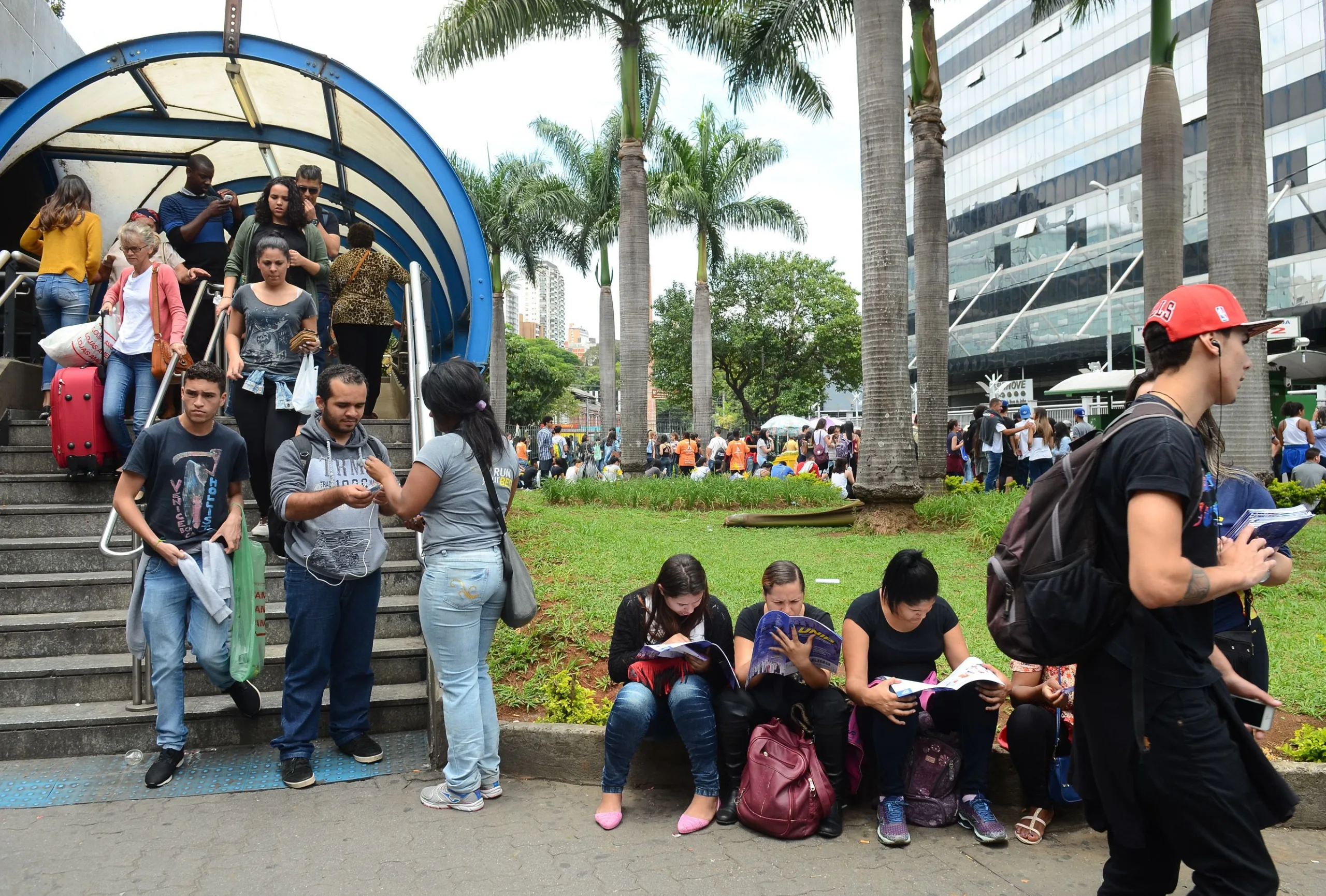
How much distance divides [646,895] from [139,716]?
293cm

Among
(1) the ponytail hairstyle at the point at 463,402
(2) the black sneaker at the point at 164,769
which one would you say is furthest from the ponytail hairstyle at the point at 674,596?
(2) the black sneaker at the point at 164,769

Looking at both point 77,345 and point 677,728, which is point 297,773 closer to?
point 677,728

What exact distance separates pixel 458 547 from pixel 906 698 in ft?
6.83

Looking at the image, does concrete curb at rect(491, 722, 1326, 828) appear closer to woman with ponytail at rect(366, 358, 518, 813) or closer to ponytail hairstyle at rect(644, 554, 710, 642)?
woman with ponytail at rect(366, 358, 518, 813)

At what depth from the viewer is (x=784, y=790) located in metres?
3.90

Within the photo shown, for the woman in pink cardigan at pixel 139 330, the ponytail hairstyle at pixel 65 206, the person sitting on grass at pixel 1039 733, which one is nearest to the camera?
the person sitting on grass at pixel 1039 733

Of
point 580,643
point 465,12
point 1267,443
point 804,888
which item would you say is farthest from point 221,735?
point 465,12

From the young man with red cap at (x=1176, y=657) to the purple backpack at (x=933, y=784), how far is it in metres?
1.53

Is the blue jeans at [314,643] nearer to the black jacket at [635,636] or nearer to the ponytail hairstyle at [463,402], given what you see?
the ponytail hairstyle at [463,402]

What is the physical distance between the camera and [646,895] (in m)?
3.41

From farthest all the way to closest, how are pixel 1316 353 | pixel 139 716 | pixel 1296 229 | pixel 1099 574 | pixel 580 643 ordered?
pixel 1296 229
pixel 1316 353
pixel 580 643
pixel 139 716
pixel 1099 574

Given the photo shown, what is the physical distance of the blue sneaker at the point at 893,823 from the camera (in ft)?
12.6

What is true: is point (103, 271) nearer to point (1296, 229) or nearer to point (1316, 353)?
point (1316, 353)

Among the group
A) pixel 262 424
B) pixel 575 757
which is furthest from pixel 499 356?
pixel 575 757
